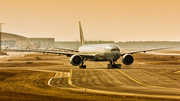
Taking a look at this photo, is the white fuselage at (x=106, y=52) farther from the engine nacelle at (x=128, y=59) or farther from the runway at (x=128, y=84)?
the runway at (x=128, y=84)

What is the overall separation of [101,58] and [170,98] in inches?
1081

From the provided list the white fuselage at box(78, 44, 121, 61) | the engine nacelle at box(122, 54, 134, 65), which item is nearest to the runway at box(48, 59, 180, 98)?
the white fuselage at box(78, 44, 121, 61)

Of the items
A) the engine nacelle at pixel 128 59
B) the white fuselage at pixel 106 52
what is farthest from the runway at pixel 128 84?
the engine nacelle at pixel 128 59

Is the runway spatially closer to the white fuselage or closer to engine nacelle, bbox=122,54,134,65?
the white fuselage

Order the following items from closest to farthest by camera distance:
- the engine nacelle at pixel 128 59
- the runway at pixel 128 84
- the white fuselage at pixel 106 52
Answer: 1. the runway at pixel 128 84
2. the white fuselage at pixel 106 52
3. the engine nacelle at pixel 128 59

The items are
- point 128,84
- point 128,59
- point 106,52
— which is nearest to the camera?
point 128,84

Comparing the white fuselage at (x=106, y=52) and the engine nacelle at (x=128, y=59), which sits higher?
the white fuselage at (x=106, y=52)

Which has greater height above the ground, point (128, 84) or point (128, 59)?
point (128, 59)

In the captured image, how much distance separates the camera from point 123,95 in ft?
71.9

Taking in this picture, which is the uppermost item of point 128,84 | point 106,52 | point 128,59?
point 106,52

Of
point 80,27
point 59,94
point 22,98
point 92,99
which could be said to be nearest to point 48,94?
point 59,94

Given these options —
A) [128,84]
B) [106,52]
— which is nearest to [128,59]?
[106,52]

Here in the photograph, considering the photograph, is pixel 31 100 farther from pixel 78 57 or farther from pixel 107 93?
pixel 78 57

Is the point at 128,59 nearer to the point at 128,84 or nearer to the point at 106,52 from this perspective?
the point at 106,52
